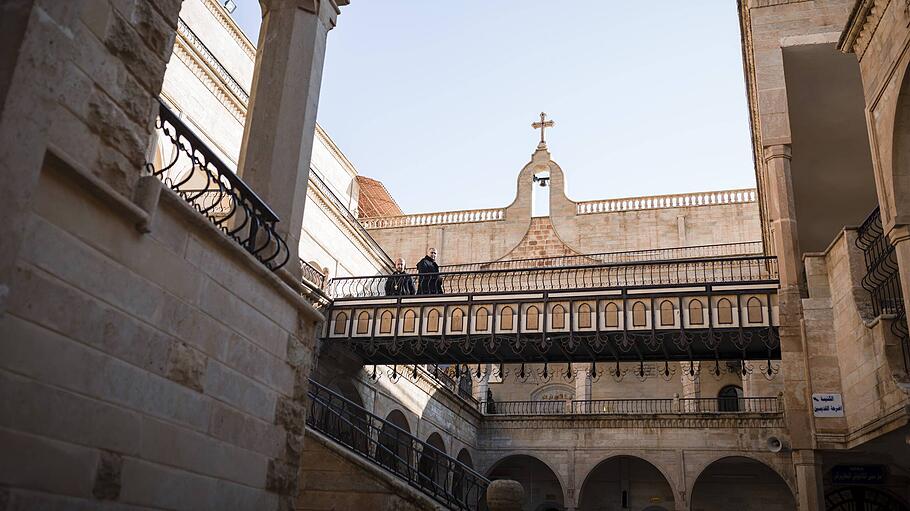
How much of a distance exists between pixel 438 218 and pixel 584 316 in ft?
65.7

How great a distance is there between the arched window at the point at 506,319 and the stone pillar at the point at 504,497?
5.57m

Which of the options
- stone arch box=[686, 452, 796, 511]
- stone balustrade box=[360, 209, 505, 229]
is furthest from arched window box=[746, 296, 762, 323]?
stone balustrade box=[360, 209, 505, 229]

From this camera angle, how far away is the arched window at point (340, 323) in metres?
16.2

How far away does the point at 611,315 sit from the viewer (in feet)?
46.8

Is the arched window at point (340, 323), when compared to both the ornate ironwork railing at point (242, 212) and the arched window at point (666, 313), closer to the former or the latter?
the arched window at point (666, 313)

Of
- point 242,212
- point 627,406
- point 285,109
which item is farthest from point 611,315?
point 627,406

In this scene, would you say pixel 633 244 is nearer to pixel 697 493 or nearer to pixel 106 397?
pixel 697 493

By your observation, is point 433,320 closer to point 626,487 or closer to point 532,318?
point 532,318

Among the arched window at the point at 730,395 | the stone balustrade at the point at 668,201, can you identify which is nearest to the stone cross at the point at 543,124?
the stone balustrade at the point at 668,201

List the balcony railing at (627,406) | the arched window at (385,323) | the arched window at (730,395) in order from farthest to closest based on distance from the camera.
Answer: the arched window at (730,395) < the balcony railing at (627,406) < the arched window at (385,323)

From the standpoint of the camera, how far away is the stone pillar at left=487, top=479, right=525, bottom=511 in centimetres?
942

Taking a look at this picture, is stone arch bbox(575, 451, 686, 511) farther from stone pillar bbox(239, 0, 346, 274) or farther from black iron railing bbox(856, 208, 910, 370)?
stone pillar bbox(239, 0, 346, 274)

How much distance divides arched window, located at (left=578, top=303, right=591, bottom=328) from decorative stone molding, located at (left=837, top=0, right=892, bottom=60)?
20.0ft

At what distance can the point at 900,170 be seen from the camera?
29.5 ft
